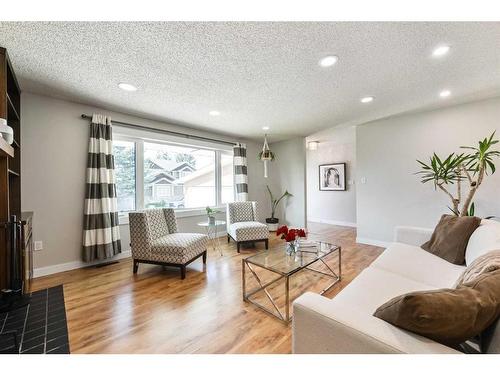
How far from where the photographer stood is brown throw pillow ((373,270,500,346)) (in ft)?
2.24

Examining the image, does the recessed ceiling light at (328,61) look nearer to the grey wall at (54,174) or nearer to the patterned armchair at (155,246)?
the patterned armchair at (155,246)

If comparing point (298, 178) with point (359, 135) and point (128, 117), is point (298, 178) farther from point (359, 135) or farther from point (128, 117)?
point (128, 117)

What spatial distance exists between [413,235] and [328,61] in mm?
2042

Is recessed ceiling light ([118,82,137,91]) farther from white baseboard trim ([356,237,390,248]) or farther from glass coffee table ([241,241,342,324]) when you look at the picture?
white baseboard trim ([356,237,390,248])

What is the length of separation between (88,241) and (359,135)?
4.66m

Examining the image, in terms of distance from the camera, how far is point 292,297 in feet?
6.69

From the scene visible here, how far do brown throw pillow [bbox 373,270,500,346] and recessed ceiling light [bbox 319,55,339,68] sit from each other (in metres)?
1.84

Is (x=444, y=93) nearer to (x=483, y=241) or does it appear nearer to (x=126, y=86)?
(x=483, y=241)

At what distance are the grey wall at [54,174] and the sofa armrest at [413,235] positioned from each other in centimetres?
402


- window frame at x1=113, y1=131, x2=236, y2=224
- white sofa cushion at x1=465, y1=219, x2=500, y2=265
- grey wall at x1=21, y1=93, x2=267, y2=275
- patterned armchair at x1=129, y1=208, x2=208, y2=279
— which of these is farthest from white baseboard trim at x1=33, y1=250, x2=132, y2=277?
white sofa cushion at x1=465, y1=219, x2=500, y2=265

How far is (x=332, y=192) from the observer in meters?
6.24

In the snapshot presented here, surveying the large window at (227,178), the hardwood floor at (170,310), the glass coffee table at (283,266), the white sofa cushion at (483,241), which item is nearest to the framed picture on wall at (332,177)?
the large window at (227,178)
